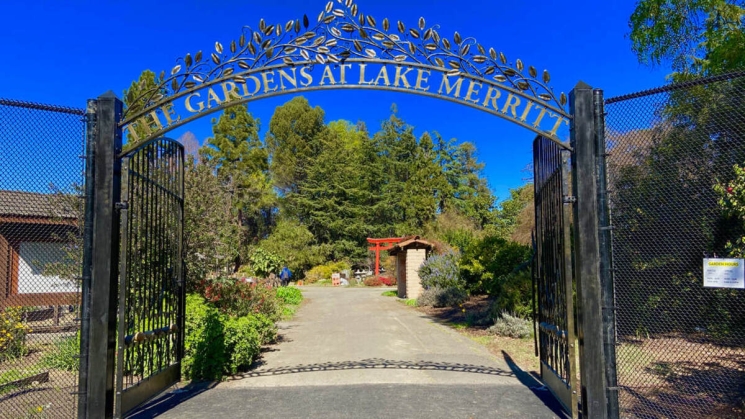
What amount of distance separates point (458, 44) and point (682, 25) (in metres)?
6.55

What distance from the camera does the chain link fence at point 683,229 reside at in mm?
5027

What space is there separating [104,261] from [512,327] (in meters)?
8.79

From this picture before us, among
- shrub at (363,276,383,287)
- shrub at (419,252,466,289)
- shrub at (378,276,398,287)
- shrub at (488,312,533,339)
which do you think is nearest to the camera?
shrub at (488,312,533,339)

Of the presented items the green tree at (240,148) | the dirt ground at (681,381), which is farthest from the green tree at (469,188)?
the dirt ground at (681,381)

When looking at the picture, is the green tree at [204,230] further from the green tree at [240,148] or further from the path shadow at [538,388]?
the green tree at [240,148]

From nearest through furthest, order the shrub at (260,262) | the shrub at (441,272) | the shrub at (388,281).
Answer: the shrub at (441,272)
the shrub at (260,262)
the shrub at (388,281)

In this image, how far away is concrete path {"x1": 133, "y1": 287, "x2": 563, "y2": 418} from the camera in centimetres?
560

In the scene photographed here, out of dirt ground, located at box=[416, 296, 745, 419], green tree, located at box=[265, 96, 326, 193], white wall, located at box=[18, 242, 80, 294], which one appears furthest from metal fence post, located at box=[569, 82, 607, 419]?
green tree, located at box=[265, 96, 326, 193]

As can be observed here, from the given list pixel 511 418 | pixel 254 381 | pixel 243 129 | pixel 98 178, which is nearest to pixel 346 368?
pixel 254 381

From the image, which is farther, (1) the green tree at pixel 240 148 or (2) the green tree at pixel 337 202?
(2) the green tree at pixel 337 202

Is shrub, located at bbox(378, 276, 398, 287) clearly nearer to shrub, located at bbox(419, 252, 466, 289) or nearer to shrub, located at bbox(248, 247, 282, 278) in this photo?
shrub, located at bbox(248, 247, 282, 278)

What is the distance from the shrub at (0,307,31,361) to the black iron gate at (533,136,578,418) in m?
6.74

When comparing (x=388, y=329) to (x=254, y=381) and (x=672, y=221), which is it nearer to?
(x=254, y=381)

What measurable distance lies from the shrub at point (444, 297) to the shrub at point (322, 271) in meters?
20.7
